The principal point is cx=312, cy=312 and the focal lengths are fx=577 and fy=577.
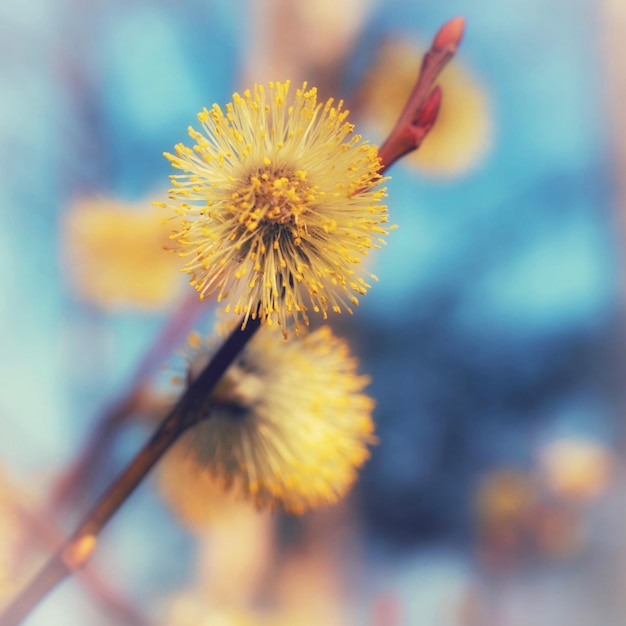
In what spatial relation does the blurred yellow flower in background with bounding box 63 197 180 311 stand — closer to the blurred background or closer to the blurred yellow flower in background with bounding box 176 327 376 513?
the blurred background

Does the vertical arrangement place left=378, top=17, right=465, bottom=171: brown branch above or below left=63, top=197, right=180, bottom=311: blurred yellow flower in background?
above

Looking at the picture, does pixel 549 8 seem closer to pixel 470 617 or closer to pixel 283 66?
pixel 283 66

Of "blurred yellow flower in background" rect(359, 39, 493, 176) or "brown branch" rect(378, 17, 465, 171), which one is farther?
"blurred yellow flower in background" rect(359, 39, 493, 176)

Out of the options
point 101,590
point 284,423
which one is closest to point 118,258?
point 101,590

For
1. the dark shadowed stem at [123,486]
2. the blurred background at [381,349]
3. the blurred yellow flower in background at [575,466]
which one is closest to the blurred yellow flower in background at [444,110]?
the blurred background at [381,349]

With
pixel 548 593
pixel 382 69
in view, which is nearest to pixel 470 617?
pixel 548 593

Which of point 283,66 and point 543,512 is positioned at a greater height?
point 283,66

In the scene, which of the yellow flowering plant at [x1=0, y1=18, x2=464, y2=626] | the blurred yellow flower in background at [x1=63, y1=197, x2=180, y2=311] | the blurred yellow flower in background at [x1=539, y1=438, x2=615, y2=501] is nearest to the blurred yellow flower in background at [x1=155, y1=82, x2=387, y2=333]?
the yellow flowering plant at [x1=0, y1=18, x2=464, y2=626]

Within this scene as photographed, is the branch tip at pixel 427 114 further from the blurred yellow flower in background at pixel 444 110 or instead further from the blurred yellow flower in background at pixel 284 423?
the blurred yellow flower in background at pixel 444 110
